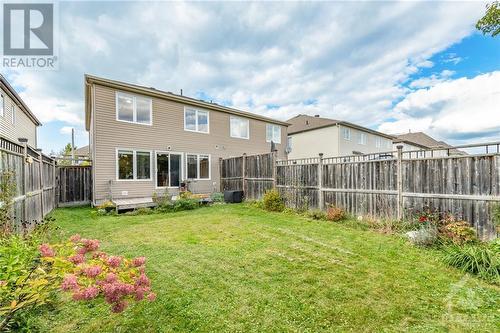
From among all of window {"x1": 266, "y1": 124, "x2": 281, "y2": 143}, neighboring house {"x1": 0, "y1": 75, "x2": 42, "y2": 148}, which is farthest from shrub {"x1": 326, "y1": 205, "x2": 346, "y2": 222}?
neighboring house {"x1": 0, "y1": 75, "x2": 42, "y2": 148}

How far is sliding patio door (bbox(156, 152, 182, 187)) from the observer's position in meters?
12.7

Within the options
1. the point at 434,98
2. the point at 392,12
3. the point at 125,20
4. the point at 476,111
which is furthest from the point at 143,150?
the point at 476,111

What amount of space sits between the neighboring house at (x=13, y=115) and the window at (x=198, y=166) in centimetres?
779

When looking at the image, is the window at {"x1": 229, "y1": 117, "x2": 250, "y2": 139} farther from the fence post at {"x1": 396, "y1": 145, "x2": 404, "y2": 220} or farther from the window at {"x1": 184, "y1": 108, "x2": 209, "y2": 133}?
the fence post at {"x1": 396, "y1": 145, "x2": 404, "y2": 220}

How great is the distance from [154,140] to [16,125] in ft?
32.3

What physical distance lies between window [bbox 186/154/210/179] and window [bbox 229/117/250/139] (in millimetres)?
2733

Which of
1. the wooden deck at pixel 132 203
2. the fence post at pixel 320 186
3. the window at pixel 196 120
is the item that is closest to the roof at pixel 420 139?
the window at pixel 196 120

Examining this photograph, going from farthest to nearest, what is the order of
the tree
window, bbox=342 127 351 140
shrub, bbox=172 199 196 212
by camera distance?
window, bbox=342 127 351 140
shrub, bbox=172 199 196 212
the tree

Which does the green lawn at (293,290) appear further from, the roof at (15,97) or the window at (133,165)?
the roof at (15,97)

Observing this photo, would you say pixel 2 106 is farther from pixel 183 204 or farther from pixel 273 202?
pixel 273 202

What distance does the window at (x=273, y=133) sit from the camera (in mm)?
18109

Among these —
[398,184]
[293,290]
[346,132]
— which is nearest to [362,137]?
[346,132]

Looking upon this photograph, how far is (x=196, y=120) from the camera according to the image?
567 inches

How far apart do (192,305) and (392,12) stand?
32.2 ft
